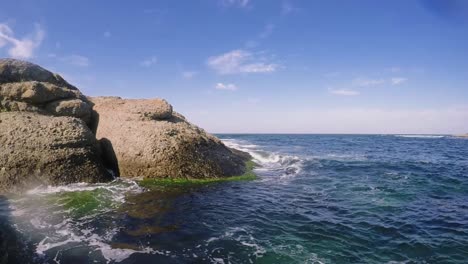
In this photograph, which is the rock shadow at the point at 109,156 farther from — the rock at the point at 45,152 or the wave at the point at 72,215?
the wave at the point at 72,215

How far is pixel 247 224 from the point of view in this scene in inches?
458

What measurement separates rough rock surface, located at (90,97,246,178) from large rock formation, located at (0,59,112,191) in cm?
162

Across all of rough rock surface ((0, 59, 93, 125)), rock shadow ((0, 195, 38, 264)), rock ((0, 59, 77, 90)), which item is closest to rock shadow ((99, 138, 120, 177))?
rough rock surface ((0, 59, 93, 125))

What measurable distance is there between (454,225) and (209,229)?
942 centimetres

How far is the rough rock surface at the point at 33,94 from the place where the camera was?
19.2 meters

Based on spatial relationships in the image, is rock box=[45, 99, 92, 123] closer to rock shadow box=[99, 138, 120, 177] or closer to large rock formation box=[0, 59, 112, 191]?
large rock formation box=[0, 59, 112, 191]

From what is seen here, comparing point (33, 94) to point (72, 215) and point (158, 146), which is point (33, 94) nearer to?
point (158, 146)

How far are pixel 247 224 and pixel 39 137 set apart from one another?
1212 centimetres

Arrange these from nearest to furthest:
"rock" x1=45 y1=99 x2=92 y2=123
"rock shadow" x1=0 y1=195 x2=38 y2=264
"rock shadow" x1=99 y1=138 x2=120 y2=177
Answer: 1. "rock shadow" x1=0 y1=195 x2=38 y2=264
2. "rock shadow" x1=99 y1=138 x2=120 y2=177
3. "rock" x1=45 y1=99 x2=92 y2=123

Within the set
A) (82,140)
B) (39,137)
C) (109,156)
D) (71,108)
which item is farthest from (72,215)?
(71,108)

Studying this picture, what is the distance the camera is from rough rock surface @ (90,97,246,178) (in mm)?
17938

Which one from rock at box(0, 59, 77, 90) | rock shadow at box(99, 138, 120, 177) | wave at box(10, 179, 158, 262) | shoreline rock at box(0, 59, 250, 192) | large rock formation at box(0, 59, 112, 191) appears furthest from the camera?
rock at box(0, 59, 77, 90)

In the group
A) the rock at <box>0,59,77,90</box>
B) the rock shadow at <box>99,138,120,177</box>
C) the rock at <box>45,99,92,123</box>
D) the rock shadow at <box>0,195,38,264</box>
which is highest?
the rock at <box>0,59,77,90</box>

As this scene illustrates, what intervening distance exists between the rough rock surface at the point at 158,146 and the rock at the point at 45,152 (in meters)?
1.69
